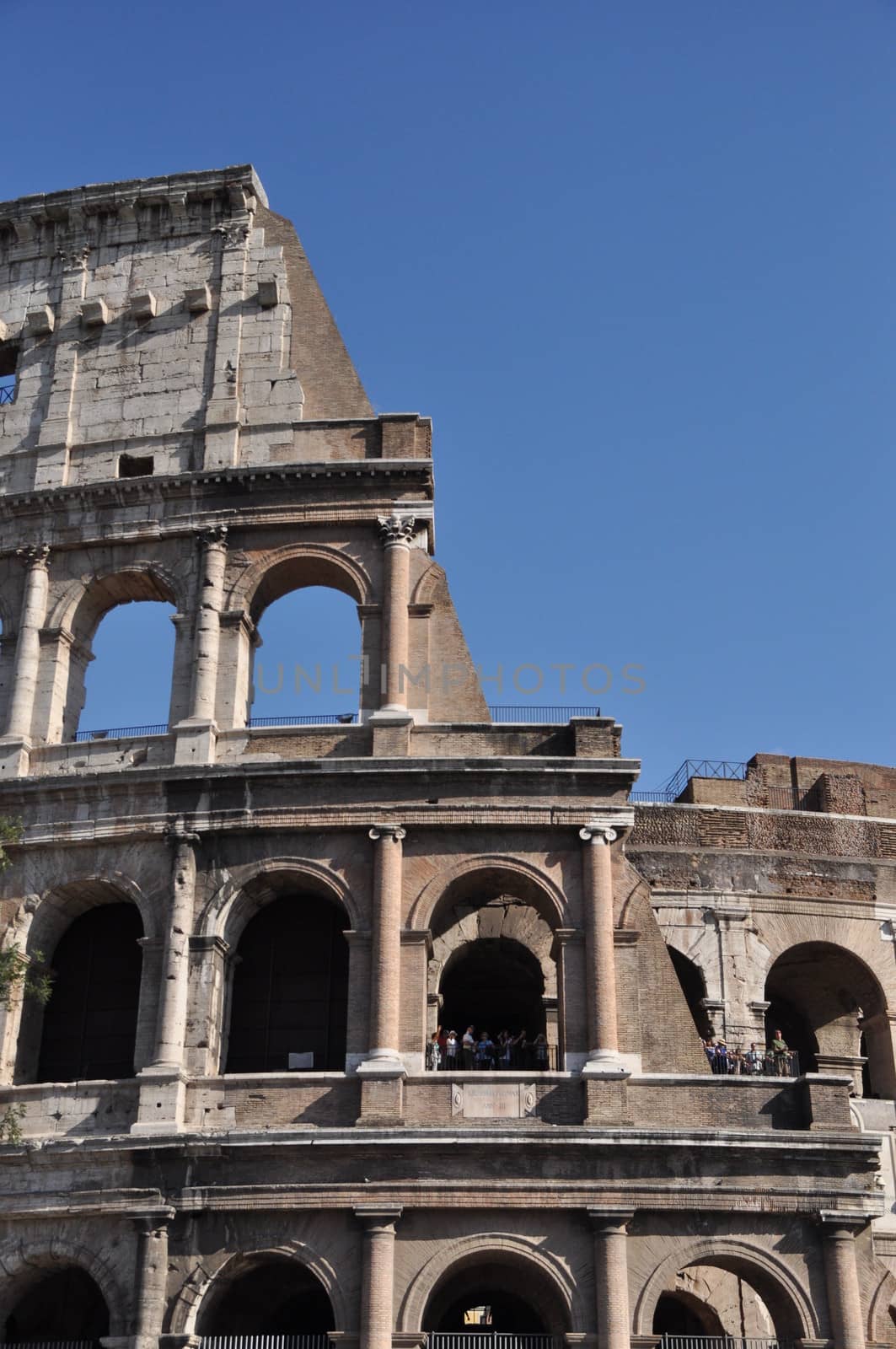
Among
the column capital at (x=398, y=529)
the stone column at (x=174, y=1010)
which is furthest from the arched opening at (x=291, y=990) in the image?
the column capital at (x=398, y=529)

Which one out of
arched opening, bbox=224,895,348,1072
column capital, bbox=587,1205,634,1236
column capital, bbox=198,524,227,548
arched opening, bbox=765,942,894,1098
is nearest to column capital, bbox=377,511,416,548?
column capital, bbox=198,524,227,548

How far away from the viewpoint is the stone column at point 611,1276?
20266 mm

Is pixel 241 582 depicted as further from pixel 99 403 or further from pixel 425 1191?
pixel 425 1191

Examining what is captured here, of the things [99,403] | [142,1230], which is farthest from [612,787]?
[99,403]

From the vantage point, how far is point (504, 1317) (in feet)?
87.0

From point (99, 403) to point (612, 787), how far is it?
10963 mm

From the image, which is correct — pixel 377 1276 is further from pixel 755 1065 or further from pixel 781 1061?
pixel 781 1061

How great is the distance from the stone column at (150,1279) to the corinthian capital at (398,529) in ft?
33.5

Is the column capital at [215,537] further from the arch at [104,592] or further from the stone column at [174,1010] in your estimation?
the stone column at [174,1010]

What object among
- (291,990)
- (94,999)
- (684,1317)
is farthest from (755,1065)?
(94,999)

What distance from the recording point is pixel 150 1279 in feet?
68.4

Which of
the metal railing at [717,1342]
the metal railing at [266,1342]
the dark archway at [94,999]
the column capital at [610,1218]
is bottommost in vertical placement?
the metal railing at [266,1342]

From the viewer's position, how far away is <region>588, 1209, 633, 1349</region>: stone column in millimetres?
20266

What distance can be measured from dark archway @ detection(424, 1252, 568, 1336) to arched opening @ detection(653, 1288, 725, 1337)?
197 centimetres
